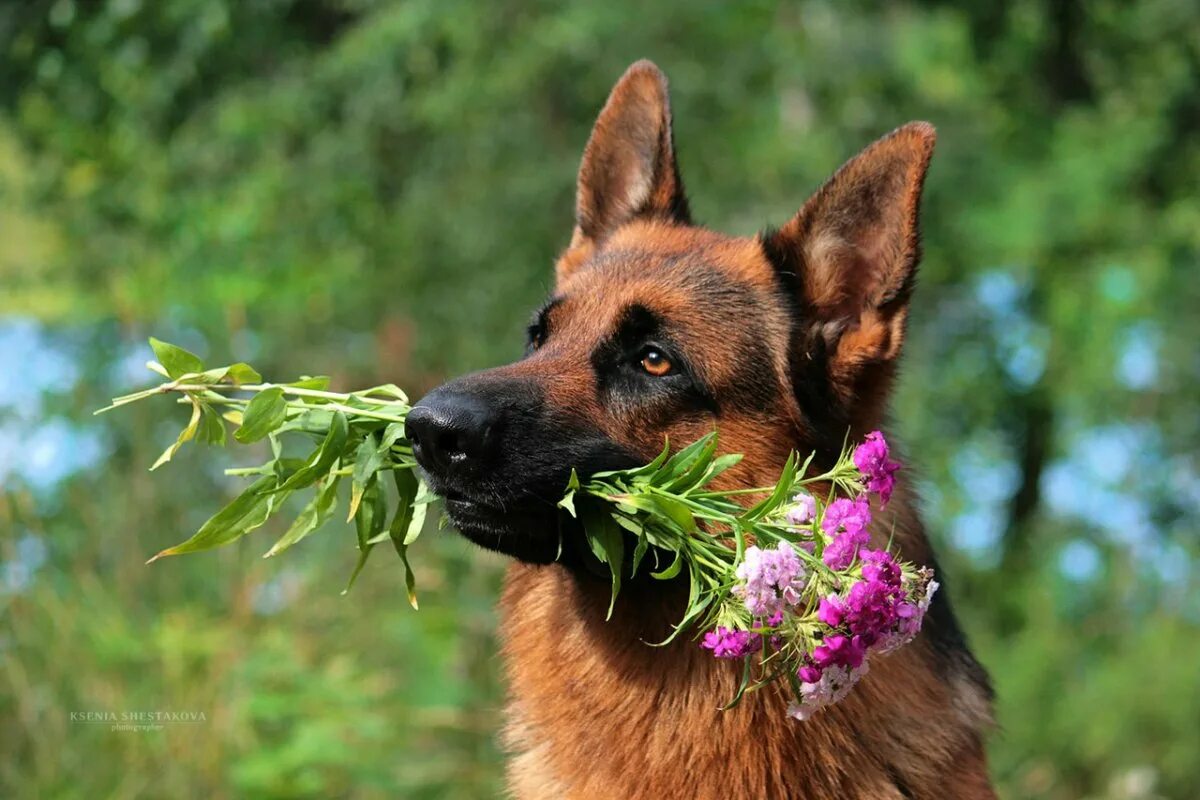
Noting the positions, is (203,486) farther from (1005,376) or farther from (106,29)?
(1005,376)

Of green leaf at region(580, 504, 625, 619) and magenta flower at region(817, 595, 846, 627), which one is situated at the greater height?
magenta flower at region(817, 595, 846, 627)

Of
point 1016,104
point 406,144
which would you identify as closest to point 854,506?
point 406,144

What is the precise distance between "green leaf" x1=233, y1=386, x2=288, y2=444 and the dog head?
31cm

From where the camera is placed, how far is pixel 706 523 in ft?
10.1

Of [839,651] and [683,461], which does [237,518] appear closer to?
[683,461]

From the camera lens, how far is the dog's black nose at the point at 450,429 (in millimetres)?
2874

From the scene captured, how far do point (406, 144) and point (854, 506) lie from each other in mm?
7947

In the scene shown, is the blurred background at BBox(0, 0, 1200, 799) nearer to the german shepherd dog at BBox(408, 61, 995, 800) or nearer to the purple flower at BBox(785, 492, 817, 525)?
the german shepherd dog at BBox(408, 61, 995, 800)

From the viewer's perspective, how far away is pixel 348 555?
732 cm

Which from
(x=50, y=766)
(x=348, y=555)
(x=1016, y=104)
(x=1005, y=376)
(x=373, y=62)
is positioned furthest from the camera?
(x=1005, y=376)

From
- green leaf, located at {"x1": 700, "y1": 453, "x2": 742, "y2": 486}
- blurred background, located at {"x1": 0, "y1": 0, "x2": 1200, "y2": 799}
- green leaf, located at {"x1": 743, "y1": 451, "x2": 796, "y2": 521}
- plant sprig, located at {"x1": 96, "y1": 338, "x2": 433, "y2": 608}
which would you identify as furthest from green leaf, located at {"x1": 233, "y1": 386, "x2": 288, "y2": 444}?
blurred background, located at {"x1": 0, "y1": 0, "x2": 1200, "y2": 799}

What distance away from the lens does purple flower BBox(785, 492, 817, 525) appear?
266cm

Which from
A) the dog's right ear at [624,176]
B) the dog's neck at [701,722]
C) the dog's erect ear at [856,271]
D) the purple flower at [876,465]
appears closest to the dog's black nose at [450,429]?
the dog's neck at [701,722]

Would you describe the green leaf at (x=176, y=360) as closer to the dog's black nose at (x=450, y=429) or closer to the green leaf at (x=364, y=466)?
the green leaf at (x=364, y=466)
